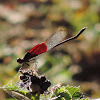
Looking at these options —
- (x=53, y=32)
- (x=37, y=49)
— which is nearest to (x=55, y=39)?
(x=37, y=49)

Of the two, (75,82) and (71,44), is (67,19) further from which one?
(75,82)

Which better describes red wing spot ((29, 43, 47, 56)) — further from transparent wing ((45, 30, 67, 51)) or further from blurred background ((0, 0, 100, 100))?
blurred background ((0, 0, 100, 100))

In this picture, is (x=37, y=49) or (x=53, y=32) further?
(x=53, y=32)

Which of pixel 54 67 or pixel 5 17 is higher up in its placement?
pixel 5 17

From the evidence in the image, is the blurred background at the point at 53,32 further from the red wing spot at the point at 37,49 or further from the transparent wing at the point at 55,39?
the red wing spot at the point at 37,49

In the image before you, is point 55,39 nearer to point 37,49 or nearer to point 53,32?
point 37,49

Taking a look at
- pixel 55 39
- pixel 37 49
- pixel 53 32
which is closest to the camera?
pixel 37 49

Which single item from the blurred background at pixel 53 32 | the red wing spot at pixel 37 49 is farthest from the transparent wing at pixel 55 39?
the blurred background at pixel 53 32

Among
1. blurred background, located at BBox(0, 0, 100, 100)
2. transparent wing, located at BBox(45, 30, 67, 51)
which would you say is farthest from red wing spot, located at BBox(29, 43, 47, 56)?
blurred background, located at BBox(0, 0, 100, 100)

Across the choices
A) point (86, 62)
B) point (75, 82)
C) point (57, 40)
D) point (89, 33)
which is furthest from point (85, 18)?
point (57, 40)
